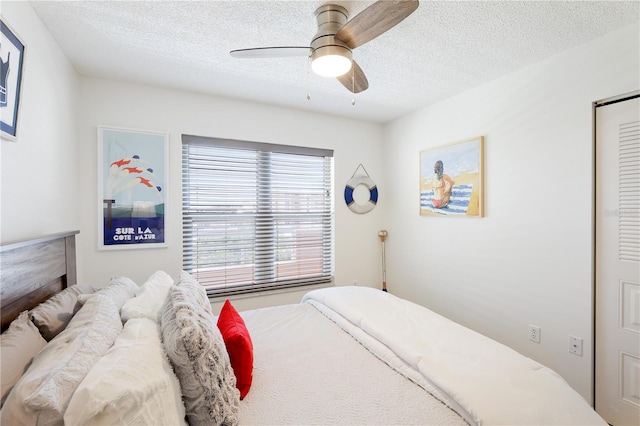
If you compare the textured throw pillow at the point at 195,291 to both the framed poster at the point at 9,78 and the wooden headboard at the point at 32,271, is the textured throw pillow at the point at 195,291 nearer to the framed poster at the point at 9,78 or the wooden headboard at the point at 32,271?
the wooden headboard at the point at 32,271

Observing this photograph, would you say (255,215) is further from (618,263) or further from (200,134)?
(618,263)

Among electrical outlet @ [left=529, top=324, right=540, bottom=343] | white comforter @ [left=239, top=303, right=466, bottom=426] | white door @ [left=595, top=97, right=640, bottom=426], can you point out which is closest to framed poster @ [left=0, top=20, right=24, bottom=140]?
white comforter @ [left=239, top=303, right=466, bottom=426]

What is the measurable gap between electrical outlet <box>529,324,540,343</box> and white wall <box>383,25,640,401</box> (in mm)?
32

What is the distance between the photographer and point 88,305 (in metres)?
1.22

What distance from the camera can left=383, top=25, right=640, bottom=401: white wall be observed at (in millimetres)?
1943

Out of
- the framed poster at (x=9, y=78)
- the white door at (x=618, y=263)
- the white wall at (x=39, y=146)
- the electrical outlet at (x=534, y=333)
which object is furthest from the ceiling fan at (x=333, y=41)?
the electrical outlet at (x=534, y=333)

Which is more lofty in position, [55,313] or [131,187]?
[131,187]

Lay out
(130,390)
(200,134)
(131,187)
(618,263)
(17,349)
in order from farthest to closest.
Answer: (200,134), (131,187), (618,263), (17,349), (130,390)

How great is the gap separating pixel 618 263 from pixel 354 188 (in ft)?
7.60

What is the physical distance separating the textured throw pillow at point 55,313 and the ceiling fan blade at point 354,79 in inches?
71.7

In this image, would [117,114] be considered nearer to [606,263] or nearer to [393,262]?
[393,262]

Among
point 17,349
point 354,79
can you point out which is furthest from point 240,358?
point 354,79

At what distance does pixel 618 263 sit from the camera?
72.5 inches

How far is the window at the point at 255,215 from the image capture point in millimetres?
2816
